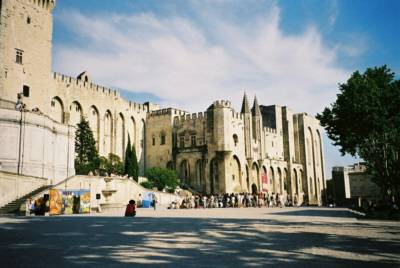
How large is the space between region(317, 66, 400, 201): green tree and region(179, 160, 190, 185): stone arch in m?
24.2

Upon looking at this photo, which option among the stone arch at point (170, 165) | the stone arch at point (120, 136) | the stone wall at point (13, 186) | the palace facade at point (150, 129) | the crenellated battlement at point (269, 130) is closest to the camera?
the stone wall at point (13, 186)

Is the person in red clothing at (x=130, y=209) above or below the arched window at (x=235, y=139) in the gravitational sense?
below

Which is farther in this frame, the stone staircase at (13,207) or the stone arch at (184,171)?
the stone arch at (184,171)

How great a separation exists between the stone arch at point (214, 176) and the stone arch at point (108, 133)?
41.4ft

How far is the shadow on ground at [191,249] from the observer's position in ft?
21.4

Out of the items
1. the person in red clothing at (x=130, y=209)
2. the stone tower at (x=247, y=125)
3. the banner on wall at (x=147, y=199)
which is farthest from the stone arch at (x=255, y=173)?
the person in red clothing at (x=130, y=209)

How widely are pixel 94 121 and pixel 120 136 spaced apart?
15.1 feet

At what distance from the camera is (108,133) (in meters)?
46.7

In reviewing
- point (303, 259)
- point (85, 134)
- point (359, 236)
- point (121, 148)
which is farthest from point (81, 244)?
point (121, 148)

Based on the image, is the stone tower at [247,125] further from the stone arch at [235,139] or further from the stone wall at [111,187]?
the stone wall at [111,187]

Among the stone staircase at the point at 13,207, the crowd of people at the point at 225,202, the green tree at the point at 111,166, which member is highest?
the green tree at the point at 111,166

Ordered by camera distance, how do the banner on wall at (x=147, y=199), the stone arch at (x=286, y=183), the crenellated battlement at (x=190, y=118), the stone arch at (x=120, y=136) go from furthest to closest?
the stone arch at (x=286, y=183)
the crenellated battlement at (x=190, y=118)
the stone arch at (x=120, y=136)
the banner on wall at (x=147, y=199)

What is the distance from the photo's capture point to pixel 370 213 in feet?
61.8

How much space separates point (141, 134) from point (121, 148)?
5.03m
